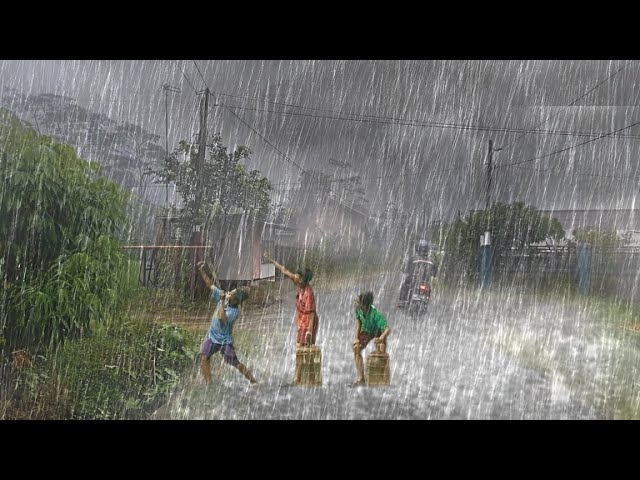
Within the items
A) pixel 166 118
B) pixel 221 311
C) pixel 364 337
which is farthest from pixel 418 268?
pixel 166 118

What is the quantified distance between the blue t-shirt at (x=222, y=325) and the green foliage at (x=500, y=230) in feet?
7.48

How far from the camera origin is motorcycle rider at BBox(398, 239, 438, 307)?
4.53 meters

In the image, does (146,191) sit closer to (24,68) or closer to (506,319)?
(24,68)

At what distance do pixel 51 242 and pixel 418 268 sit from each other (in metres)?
3.54

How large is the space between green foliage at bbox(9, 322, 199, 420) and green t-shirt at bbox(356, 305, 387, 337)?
161 cm

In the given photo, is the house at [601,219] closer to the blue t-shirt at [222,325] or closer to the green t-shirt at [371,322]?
the green t-shirt at [371,322]

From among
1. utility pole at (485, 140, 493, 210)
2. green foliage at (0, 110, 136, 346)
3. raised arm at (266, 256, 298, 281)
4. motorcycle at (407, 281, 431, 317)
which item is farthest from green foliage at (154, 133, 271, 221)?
utility pole at (485, 140, 493, 210)

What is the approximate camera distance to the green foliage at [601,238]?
432 cm

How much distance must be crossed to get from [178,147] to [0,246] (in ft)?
5.97

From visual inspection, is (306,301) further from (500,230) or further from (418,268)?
(500,230)

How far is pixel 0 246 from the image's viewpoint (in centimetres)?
392

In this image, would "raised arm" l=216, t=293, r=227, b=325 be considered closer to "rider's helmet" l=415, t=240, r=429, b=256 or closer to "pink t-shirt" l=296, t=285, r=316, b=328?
"pink t-shirt" l=296, t=285, r=316, b=328

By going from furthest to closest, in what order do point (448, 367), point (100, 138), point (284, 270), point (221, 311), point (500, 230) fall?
point (500, 230) → point (448, 367) → point (100, 138) → point (284, 270) → point (221, 311)

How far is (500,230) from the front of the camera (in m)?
4.58
